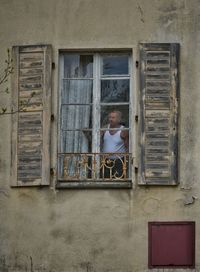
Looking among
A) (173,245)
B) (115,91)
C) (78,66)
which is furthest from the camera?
(78,66)

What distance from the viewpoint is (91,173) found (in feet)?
56.0

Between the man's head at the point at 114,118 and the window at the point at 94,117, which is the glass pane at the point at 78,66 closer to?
the window at the point at 94,117

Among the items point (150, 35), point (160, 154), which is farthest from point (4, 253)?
point (150, 35)

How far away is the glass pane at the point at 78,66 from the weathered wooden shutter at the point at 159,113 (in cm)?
87

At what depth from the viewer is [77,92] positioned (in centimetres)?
1748

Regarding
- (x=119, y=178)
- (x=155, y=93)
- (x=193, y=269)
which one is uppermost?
(x=155, y=93)

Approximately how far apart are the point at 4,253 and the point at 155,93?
3.16 metres

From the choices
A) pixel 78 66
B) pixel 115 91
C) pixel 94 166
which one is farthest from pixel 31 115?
pixel 115 91

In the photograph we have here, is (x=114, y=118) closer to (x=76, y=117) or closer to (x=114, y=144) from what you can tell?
(x=114, y=144)

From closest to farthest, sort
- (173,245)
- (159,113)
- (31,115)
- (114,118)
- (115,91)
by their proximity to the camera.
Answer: (173,245) → (159,113) → (31,115) → (114,118) → (115,91)

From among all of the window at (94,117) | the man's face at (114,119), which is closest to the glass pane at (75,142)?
the window at (94,117)

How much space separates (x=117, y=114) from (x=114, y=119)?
0.30ft

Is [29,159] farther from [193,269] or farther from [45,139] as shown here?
[193,269]

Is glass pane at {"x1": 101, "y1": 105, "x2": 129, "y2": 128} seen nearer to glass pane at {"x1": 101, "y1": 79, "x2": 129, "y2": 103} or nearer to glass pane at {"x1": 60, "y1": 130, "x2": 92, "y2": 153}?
glass pane at {"x1": 101, "y1": 79, "x2": 129, "y2": 103}
